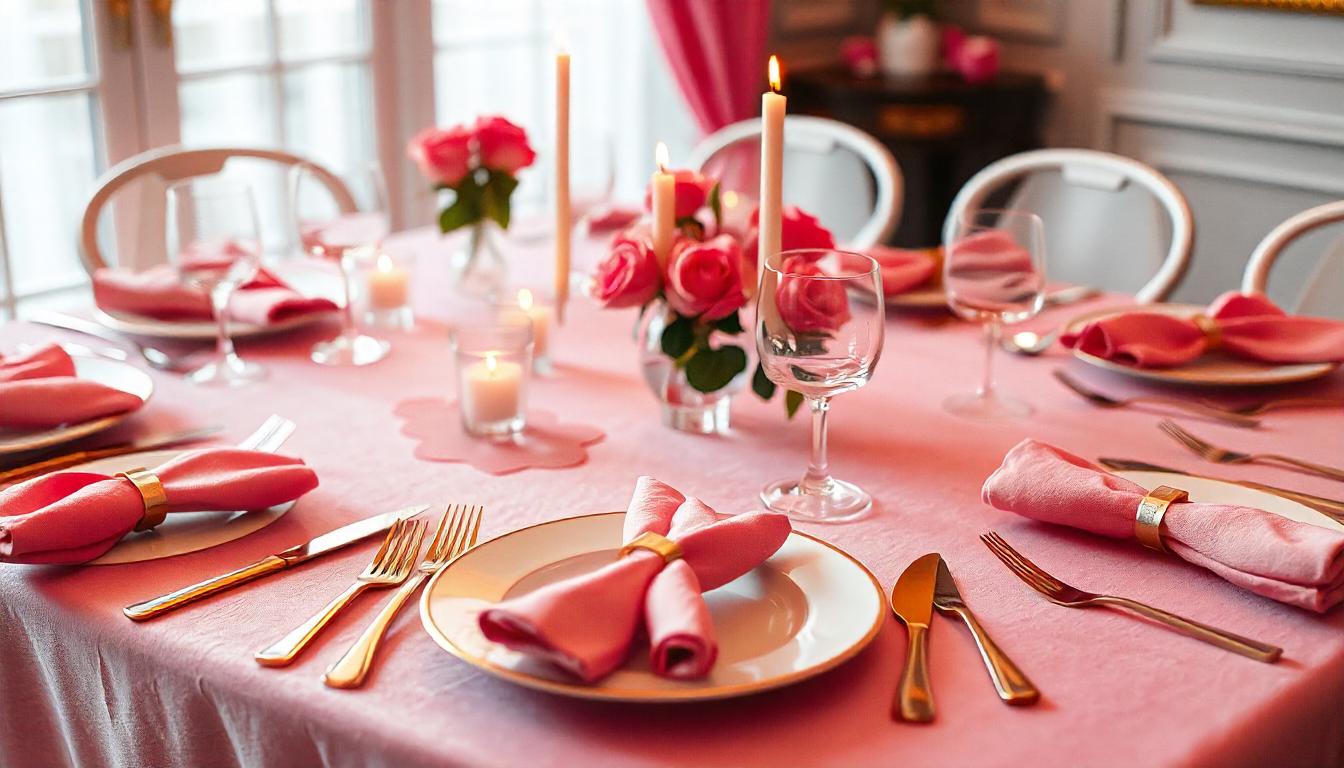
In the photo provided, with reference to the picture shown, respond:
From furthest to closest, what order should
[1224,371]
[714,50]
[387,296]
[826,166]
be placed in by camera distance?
[714,50]
[826,166]
[387,296]
[1224,371]

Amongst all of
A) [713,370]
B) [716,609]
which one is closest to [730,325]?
[713,370]

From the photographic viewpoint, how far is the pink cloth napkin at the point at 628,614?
79cm

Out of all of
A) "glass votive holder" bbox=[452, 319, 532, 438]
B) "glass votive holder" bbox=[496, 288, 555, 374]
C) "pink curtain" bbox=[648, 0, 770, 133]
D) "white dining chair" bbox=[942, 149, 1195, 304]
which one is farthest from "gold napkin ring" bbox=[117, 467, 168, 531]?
"pink curtain" bbox=[648, 0, 770, 133]

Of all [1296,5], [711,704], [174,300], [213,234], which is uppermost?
[1296,5]

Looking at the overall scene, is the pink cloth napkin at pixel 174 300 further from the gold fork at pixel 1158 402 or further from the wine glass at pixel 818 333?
the gold fork at pixel 1158 402

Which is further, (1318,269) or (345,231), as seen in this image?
(1318,269)

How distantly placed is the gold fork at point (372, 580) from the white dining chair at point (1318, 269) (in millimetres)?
1280

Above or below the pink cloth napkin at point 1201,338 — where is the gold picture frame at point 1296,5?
above

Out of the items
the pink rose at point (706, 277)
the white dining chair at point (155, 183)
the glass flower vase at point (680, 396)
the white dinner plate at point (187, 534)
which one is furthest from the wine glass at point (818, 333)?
the white dining chair at point (155, 183)

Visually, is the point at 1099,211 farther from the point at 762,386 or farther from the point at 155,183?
the point at 155,183

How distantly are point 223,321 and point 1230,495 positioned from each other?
3.38 feet

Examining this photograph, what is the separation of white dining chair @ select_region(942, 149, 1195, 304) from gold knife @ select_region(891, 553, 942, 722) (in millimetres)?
1117

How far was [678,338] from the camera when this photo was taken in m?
1.27

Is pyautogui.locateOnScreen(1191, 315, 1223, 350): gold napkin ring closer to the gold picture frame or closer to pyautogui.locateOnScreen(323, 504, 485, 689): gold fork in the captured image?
pyautogui.locateOnScreen(323, 504, 485, 689): gold fork
